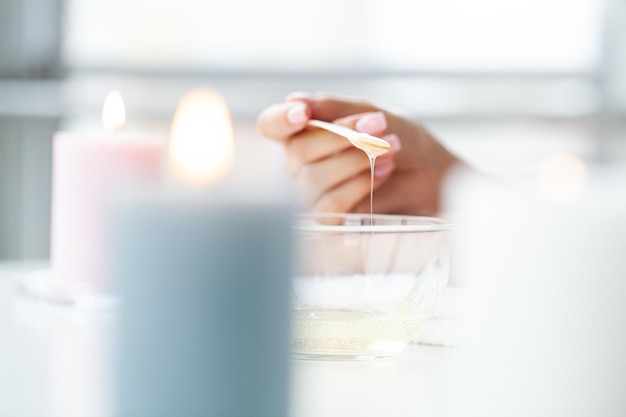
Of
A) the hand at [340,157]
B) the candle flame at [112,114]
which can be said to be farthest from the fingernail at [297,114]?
the candle flame at [112,114]

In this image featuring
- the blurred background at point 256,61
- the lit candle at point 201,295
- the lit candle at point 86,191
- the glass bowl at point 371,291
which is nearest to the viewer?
the lit candle at point 201,295

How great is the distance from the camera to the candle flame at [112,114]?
1.94ft

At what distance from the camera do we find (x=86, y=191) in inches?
22.4

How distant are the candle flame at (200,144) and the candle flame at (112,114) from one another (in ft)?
0.30

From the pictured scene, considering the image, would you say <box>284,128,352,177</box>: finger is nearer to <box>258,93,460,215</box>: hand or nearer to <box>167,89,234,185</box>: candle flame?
<box>258,93,460,215</box>: hand

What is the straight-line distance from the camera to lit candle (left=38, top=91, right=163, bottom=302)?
1.84 ft

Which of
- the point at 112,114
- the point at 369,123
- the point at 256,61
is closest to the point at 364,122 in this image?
the point at 369,123

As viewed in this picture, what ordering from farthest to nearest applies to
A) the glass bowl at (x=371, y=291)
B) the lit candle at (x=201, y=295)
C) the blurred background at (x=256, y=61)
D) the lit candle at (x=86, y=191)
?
1. the blurred background at (x=256, y=61)
2. the lit candle at (x=86, y=191)
3. the glass bowl at (x=371, y=291)
4. the lit candle at (x=201, y=295)

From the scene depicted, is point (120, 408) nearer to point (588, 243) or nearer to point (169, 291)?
point (169, 291)

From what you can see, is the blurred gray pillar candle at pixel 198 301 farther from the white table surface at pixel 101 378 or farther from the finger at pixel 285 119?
the finger at pixel 285 119

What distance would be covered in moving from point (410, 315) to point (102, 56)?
1.83m

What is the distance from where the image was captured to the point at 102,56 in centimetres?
211

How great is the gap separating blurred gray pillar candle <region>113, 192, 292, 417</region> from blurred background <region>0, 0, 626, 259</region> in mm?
1858

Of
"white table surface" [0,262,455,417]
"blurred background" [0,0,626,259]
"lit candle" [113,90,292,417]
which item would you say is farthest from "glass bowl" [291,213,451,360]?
"blurred background" [0,0,626,259]
